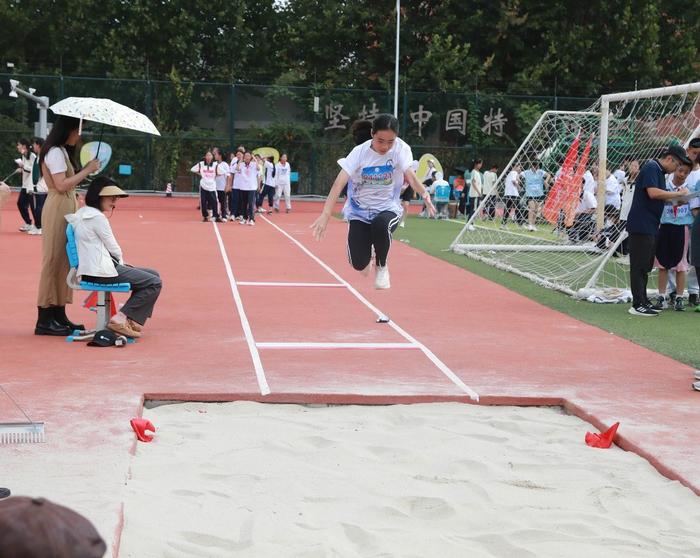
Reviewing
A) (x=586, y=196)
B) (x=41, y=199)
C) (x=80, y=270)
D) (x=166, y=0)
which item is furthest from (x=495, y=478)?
(x=166, y=0)

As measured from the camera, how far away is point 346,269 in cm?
1593

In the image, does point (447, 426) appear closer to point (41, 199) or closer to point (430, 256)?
point (430, 256)

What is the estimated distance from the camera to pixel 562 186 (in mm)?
20328

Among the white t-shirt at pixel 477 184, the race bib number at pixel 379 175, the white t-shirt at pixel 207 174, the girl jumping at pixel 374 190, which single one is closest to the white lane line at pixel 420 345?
the girl jumping at pixel 374 190

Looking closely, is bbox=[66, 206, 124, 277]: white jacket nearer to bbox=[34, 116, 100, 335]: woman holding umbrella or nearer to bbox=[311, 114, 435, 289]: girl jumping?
bbox=[34, 116, 100, 335]: woman holding umbrella

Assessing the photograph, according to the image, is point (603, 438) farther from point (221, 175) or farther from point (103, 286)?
point (221, 175)

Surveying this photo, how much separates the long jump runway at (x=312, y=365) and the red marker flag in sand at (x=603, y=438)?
5.1 inches

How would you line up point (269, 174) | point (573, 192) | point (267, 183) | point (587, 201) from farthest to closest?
point (267, 183), point (269, 174), point (573, 192), point (587, 201)

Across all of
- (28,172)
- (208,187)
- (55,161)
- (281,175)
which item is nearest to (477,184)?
(281,175)

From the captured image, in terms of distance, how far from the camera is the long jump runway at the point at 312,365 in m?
5.84

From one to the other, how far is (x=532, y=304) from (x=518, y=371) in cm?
441

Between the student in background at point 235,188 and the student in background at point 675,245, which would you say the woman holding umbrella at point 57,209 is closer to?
the student in background at point 675,245

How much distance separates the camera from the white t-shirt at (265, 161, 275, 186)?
30156 mm

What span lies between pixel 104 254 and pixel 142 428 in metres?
3.10
